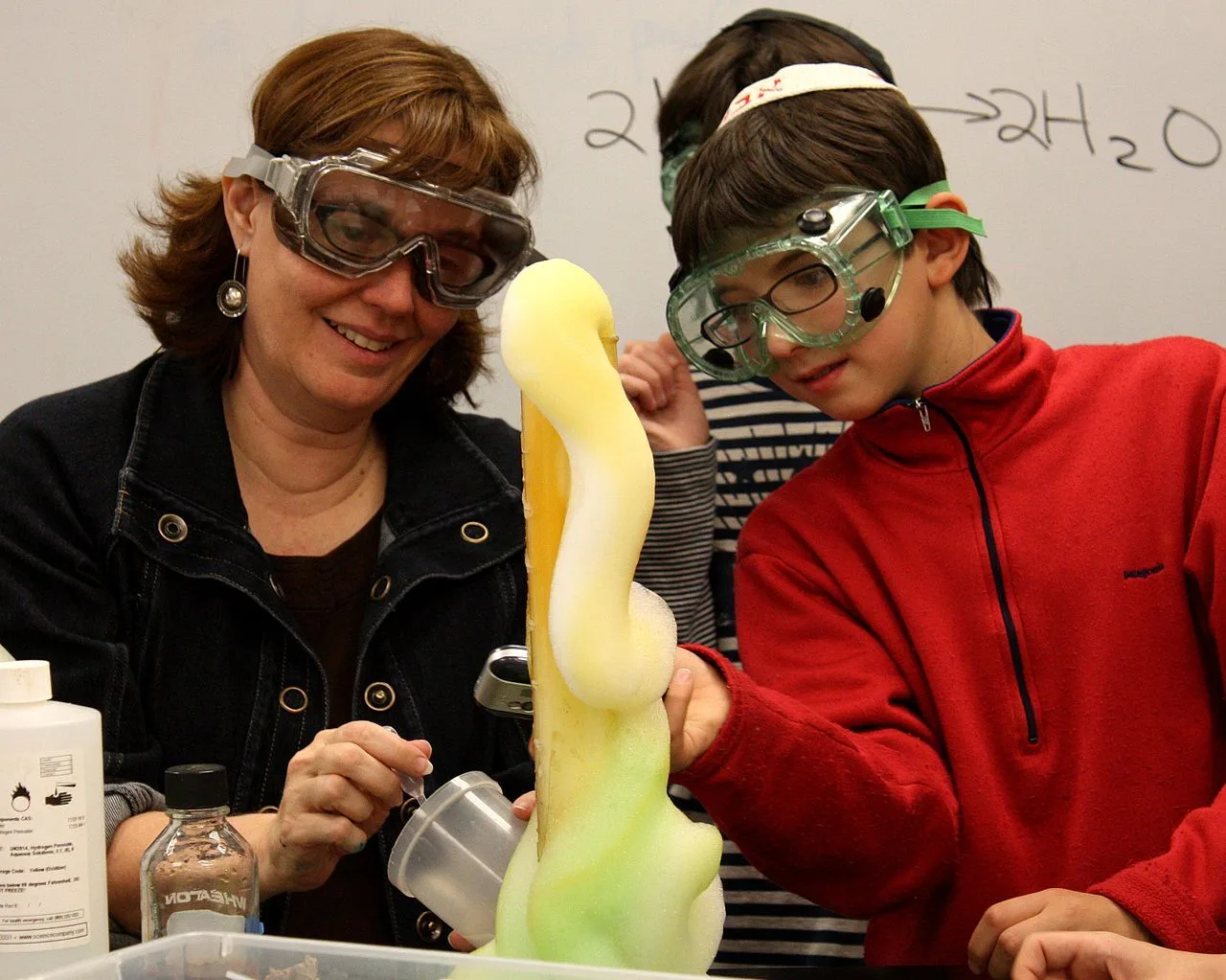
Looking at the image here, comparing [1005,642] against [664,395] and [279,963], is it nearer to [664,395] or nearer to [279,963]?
[664,395]

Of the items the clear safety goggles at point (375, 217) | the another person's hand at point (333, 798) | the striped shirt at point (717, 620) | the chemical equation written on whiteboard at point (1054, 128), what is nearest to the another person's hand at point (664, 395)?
the striped shirt at point (717, 620)

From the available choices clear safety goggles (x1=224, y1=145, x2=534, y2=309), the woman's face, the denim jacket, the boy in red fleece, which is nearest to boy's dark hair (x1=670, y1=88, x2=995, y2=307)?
the boy in red fleece

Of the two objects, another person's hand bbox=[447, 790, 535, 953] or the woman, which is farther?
the woman

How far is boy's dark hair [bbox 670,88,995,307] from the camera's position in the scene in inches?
52.2

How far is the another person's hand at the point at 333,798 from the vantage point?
3.23 ft

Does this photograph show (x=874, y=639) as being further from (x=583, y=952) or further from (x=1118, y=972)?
(x=583, y=952)

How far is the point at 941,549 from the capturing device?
4.49 ft

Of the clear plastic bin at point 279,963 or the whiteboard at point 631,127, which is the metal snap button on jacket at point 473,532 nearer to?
the whiteboard at point 631,127

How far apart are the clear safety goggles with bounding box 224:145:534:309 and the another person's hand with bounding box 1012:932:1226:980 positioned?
82 cm

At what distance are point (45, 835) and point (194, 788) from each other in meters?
0.10

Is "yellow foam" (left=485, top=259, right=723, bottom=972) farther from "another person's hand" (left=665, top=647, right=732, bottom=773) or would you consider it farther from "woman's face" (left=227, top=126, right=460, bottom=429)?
"woman's face" (left=227, top=126, right=460, bottom=429)

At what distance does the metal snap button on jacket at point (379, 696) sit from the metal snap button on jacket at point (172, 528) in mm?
245

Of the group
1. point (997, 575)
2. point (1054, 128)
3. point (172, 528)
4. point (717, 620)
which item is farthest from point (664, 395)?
point (1054, 128)

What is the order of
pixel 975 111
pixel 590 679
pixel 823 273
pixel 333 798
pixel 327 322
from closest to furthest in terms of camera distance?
pixel 590 679, pixel 333 798, pixel 823 273, pixel 327 322, pixel 975 111
